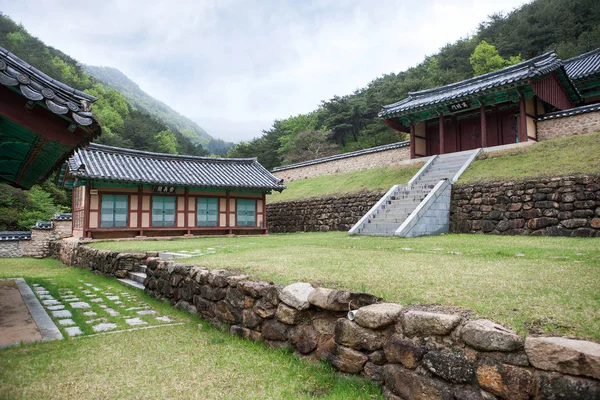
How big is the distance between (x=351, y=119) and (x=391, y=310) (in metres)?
37.7

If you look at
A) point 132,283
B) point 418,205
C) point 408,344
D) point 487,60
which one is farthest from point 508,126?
point 487,60

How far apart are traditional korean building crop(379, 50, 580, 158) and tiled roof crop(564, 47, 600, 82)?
10 cm

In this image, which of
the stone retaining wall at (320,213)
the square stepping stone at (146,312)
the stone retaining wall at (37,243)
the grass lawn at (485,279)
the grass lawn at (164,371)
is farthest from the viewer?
the stone retaining wall at (37,243)

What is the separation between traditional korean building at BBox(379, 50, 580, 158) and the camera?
50.2ft

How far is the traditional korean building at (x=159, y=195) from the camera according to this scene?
15.6m

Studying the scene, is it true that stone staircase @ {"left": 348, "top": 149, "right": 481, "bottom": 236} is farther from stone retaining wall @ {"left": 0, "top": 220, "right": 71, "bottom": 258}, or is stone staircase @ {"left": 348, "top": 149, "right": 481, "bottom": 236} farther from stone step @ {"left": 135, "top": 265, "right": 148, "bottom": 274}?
stone retaining wall @ {"left": 0, "top": 220, "right": 71, "bottom": 258}

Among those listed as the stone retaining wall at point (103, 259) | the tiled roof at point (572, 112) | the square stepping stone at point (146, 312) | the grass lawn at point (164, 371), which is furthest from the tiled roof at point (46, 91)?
the tiled roof at point (572, 112)

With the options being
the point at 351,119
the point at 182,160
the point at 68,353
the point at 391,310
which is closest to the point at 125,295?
the point at 68,353

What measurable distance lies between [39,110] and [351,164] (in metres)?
19.6

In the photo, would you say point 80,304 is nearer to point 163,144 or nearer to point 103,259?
point 103,259

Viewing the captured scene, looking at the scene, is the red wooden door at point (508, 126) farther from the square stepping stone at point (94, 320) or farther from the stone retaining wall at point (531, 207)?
the square stepping stone at point (94, 320)

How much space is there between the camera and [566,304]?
3047mm

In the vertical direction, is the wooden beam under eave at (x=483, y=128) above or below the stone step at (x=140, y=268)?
above

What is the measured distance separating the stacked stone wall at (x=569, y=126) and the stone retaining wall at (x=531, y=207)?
18.6ft
